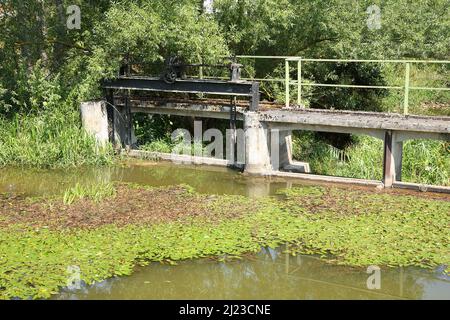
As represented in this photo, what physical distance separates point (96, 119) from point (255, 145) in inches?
171

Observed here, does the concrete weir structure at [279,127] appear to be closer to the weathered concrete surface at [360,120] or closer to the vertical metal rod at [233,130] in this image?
the weathered concrete surface at [360,120]

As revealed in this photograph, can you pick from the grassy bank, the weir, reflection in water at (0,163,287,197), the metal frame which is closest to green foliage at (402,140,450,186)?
the weir

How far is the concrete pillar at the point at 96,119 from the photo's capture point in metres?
14.8

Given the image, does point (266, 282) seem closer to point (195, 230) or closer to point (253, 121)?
point (195, 230)

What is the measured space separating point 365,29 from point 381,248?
335 inches

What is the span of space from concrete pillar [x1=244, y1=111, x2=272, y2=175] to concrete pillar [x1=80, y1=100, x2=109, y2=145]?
3827 mm

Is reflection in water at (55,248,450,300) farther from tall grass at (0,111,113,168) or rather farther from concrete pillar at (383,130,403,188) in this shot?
tall grass at (0,111,113,168)

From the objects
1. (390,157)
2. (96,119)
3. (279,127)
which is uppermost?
(96,119)

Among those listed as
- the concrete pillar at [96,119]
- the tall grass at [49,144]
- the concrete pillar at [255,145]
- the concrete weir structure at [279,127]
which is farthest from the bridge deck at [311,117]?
the tall grass at [49,144]

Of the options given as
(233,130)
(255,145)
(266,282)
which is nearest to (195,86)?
(233,130)

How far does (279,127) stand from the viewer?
13266mm

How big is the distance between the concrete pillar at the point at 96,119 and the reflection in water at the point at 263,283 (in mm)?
7384
